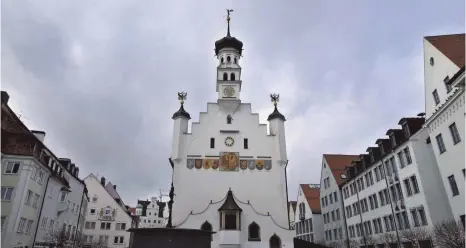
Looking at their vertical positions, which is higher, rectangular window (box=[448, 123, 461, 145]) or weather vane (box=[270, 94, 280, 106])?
weather vane (box=[270, 94, 280, 106])

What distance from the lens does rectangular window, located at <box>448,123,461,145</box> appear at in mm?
18297

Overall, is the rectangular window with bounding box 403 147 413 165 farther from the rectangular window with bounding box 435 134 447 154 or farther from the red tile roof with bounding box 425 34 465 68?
the red tile roof with bounding box 425 34 465 68

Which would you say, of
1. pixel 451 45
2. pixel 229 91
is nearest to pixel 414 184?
pixel 451 45

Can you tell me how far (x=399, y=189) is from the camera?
28.9 meters

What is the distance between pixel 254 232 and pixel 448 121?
67.9 feet

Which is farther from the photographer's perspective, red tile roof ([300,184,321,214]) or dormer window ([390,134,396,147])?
red tile roof ([300,184,321,214])

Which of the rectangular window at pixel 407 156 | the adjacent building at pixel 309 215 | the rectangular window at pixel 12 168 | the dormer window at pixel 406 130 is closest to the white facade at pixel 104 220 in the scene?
the rectangular window at pixel 12 168

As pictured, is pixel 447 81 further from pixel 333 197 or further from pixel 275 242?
pixel 333 197

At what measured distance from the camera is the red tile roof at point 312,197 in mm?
53537

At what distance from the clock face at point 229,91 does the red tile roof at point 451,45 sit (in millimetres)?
23910

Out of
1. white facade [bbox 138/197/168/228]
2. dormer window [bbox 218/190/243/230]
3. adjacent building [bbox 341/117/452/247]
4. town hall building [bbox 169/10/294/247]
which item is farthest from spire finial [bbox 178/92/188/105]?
white facade [bbox 138/197/168/228]

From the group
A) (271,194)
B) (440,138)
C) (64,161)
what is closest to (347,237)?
(271,194)

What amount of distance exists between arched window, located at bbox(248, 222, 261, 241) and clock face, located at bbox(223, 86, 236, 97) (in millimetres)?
17174

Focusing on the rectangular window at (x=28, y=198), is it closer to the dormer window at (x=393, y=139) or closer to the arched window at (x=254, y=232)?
the arched window at (x=254, y=232)
